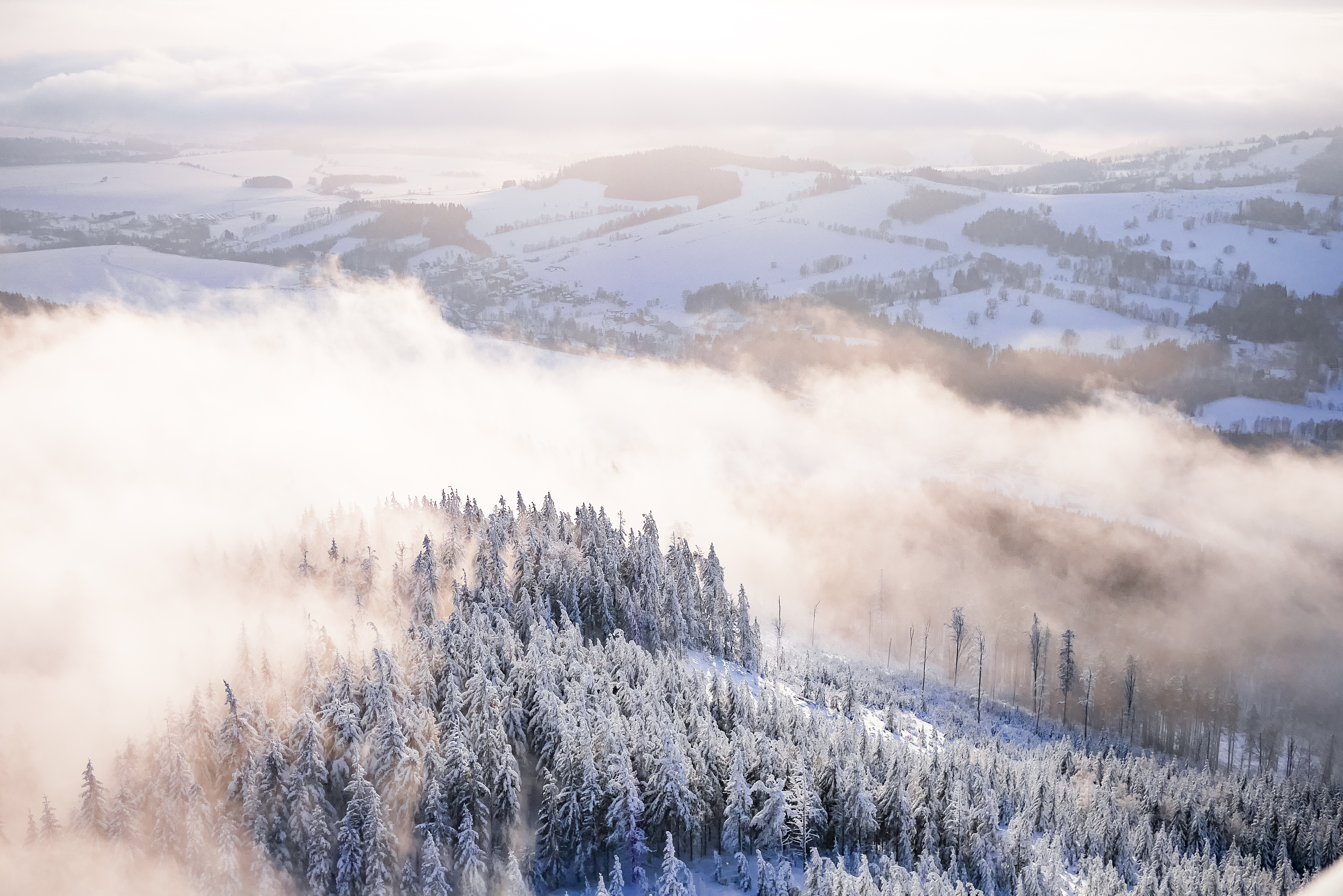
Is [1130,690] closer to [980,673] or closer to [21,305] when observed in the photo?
[980,673]

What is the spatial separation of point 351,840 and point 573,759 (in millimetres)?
15191

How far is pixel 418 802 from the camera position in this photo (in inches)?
2137

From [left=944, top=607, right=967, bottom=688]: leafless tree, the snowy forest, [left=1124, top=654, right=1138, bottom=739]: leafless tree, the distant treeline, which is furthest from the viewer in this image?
the distant treeline

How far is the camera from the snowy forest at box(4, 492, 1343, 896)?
51531mm

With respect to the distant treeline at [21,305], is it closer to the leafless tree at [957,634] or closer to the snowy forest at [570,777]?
the snowy forest at [570,777]

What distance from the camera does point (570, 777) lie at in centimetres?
5769

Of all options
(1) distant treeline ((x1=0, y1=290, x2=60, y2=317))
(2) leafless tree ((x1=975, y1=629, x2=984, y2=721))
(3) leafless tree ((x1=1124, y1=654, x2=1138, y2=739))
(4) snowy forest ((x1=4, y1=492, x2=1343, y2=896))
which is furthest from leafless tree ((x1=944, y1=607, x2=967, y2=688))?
(1) distant treeline ((x1=0, y1=290, x2=60, y2=317))

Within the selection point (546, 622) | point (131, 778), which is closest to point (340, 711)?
point (131, 778)

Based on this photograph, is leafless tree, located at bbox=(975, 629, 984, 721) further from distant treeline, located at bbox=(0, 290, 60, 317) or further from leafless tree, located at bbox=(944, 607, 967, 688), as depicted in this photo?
distant treeline, located at bbox=(0, 290, 60, 317)

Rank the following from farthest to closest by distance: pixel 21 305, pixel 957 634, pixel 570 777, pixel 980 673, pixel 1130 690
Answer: pixel 21 305, pixel 957 634, pixel 980 673, pixel 1130 690, pixel 570 777

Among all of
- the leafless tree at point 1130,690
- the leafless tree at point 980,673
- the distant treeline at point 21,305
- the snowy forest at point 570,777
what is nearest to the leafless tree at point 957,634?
the leafless tree at point 980,673

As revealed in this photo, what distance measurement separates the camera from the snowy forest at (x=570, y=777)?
5153 cm

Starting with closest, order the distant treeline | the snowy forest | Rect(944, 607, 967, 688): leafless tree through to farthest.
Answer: the snowy forest < Rect(944, 607, 967, 688): leafless tree < the distant treeline

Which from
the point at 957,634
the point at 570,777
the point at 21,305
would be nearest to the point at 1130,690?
the point at 957,634
